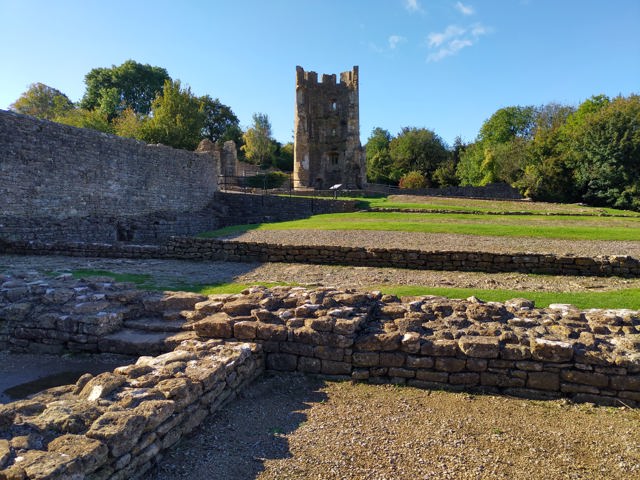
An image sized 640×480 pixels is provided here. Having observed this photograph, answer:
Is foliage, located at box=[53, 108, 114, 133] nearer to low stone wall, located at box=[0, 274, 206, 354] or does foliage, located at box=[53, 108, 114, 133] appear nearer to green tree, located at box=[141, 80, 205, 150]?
green tree, located at box=[141, 80, 205, 150]

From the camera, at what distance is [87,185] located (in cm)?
2073

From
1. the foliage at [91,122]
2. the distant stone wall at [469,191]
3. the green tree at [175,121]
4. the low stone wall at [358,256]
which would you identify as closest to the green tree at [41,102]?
the foliage at [91,122]

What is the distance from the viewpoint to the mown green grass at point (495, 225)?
17656mm

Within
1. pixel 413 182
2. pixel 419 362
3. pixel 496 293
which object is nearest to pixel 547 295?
pixel 496 293

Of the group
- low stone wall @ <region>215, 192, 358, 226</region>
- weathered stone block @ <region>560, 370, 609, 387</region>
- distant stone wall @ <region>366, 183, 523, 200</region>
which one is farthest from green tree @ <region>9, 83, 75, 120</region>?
weathered stone block @ <region>560, 370, 609, 387</region>

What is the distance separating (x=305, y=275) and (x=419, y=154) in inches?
2197

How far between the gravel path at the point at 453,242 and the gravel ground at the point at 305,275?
1.64 m

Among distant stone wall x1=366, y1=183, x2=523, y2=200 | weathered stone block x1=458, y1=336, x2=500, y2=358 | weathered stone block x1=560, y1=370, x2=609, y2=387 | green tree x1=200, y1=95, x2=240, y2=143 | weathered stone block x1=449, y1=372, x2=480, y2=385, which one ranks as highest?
green tree x1=200, y1=95, x2=240, y2=143

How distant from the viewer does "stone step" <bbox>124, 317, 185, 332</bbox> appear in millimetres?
7050

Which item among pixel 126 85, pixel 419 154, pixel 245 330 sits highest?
pixel 126 85

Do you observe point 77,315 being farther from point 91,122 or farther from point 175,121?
point 91,122

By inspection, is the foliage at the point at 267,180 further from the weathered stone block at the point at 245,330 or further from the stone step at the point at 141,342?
the weathered stone block at the point at 245,330

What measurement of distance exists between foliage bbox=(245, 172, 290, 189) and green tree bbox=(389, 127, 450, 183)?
22717 mm

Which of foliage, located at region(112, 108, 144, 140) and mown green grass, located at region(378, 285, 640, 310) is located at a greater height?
foliage, located at region(112, 108, 144, 140)
